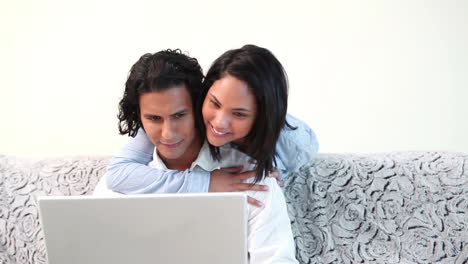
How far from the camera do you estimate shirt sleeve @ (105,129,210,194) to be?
1344mm

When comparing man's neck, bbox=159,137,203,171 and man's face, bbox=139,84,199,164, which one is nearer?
man's face, bbox=139,84,199,164

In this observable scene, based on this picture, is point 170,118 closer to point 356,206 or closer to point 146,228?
point 146,228

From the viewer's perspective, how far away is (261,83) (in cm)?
115

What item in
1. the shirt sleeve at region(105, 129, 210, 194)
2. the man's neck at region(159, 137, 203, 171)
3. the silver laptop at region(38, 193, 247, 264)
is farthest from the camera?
the man's neck at region(159, 137, 203, 171)

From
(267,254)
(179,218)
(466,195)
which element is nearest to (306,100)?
(466,195)

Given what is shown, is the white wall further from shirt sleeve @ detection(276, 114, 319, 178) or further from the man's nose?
the man's nose

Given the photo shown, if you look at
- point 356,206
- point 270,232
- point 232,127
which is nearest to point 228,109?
point 232,127

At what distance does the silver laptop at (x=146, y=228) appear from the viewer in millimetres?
821

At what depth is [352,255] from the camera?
61.7 inches

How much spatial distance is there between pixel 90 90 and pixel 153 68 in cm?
171

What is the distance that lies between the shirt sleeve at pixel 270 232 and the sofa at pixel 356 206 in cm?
28

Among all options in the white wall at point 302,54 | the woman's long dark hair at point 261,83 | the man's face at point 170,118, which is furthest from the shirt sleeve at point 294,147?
the white wall at point 302,54

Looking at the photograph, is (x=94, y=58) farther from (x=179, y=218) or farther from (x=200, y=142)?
(x=179, y=218)

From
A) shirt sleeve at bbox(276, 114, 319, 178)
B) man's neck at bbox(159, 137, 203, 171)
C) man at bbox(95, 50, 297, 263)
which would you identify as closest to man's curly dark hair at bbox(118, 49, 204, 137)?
man at bbox(95, 50, 297, 263)
